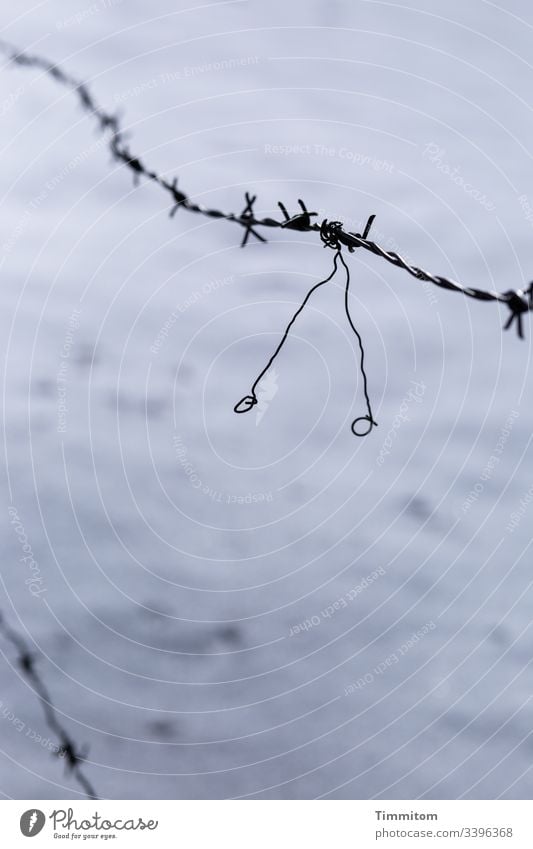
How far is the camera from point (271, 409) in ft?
5.06

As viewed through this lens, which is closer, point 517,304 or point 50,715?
point 517,304

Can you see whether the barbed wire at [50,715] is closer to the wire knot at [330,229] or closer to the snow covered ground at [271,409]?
the snow covered ground at [271,409]

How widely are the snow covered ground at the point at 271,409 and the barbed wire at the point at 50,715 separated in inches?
0.7

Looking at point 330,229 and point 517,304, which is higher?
point 330,229

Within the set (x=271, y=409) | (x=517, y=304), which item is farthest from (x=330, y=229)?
(x=271, y=409)

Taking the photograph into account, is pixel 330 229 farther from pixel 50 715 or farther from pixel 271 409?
pixel 50 715

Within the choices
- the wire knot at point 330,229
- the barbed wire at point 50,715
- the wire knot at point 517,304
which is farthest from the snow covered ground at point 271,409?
the wire knot at point 517,304

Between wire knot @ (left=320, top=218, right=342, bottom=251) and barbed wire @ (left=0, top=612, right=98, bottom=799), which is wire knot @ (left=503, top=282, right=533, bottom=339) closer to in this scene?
wire knot @ (left=320, top=218, right=342, bottom=251)

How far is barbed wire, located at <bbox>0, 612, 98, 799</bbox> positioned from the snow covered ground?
2cm

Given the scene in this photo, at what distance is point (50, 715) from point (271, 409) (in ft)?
2.21

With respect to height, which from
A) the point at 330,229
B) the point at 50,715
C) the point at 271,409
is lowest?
the point at 50,715

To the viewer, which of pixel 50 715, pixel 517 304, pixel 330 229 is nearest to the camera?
pixel 517 304
